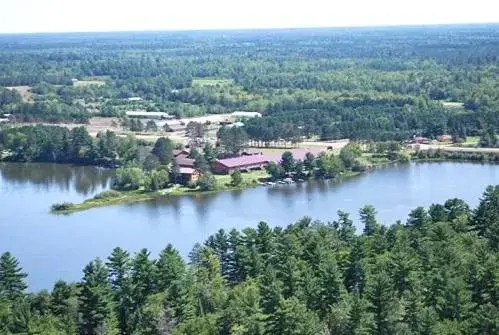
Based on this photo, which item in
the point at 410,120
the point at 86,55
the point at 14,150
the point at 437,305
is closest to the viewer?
the point at 437,305

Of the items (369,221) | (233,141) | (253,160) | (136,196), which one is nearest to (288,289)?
(369,221)

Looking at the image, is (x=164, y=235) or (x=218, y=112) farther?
(x=218, y=112)

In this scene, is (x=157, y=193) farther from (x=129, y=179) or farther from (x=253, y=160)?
(x=253, y=160)

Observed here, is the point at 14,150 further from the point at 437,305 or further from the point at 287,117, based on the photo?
the point at 437,305

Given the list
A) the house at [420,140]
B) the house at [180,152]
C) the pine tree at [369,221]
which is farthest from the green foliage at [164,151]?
the pine tree at [369,221]

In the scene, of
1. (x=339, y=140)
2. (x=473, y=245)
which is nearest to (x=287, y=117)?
(x=339, y=140)

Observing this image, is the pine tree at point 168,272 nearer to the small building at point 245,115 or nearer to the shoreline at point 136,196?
the shoreline at point 136,196

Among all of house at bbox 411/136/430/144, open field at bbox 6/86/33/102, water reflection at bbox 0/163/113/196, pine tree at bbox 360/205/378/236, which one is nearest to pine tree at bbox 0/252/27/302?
pine tree at bbox 360/205/378/236
